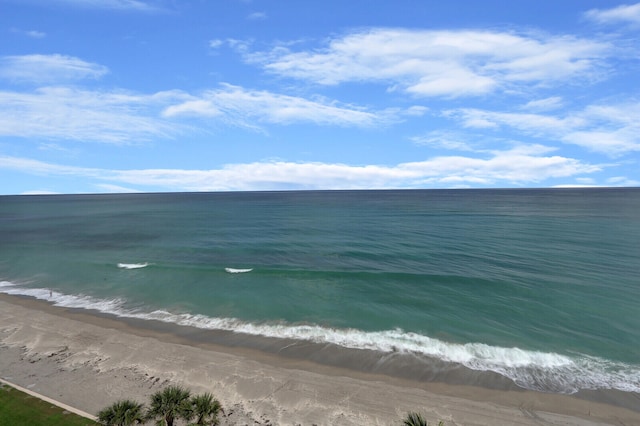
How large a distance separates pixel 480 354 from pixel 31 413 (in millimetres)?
31967

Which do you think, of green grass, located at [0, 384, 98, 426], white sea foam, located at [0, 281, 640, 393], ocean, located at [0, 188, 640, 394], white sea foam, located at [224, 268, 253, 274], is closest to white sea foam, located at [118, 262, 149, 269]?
ocean, located at [0, 188, 640, 394]

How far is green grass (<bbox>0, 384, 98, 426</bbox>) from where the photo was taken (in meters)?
19.4

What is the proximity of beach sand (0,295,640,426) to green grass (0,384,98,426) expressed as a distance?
235 centimetres

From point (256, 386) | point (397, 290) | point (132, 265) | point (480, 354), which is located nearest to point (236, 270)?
point (132, 265)

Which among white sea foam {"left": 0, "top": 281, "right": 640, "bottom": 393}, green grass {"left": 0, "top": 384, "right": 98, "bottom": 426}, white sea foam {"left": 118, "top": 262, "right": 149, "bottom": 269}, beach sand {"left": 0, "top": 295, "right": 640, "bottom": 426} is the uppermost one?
white sea foam {"left": 118, "top": 262, "right": 149, "bottom": 269}

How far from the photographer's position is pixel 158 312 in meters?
40.2

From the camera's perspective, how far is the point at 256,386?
83.4 ft

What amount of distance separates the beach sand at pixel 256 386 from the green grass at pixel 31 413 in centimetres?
235

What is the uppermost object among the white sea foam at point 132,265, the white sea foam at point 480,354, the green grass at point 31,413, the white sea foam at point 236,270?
the white sea foam at point 236,270

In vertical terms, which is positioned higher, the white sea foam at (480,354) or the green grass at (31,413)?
the green grass at (31,413)

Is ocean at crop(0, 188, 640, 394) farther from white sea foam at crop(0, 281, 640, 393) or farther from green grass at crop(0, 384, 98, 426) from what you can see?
green grass at crop(0, 384, 98, 426)

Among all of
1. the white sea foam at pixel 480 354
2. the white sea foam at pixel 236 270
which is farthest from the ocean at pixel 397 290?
the white sea foam at pixel 236 270

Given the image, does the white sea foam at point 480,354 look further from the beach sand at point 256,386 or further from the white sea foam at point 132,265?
the white sea foam at point 132,265

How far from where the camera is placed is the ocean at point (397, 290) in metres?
30.0
